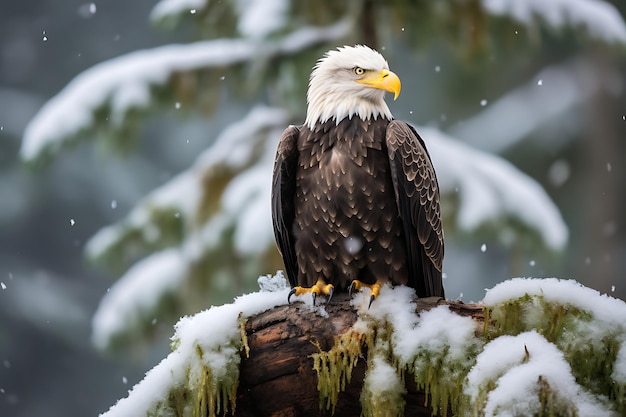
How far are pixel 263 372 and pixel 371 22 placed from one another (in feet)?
15.5

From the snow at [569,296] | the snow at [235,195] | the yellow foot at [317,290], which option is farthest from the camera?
the snow at [235,195]

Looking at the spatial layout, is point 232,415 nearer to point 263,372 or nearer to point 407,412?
point 263,372

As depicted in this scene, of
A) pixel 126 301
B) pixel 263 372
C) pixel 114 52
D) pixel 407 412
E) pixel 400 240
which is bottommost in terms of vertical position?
pixel 407 412

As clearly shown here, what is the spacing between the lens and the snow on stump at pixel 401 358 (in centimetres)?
352

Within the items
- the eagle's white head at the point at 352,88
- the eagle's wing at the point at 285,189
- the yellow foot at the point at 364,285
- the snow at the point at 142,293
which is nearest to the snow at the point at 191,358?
the yellow foot at the point at 364,285

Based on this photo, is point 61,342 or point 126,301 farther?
point 61,342

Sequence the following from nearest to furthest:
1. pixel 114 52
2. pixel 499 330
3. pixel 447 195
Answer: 1. pixel 499 330
2. pixel 447 195
3. pixel 114 52

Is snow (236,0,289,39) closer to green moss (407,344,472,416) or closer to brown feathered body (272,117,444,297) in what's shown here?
brown feathered body (272,117,444,297)

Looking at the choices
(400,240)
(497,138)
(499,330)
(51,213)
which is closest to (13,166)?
(51,213)

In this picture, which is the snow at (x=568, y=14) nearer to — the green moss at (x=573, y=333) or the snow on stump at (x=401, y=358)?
the snow on stump at (x=401, y=358)

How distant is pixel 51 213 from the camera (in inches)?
731

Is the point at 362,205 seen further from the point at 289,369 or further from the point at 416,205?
the point at 289,369

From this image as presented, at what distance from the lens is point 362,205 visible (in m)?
4.85

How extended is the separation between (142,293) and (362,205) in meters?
4.47
